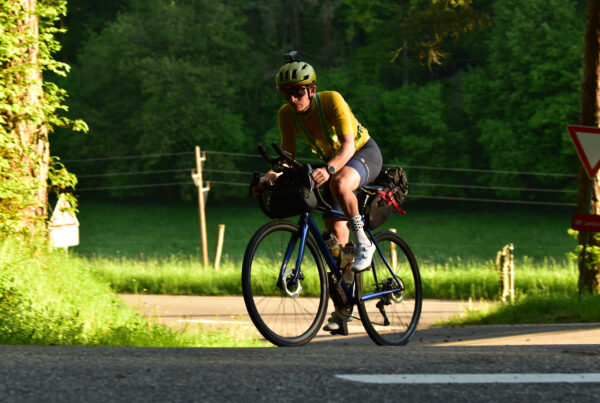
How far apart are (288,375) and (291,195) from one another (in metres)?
1.83

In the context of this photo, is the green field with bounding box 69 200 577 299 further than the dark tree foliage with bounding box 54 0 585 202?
Yes

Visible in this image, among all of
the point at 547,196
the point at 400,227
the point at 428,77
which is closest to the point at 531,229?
the point at 547,196

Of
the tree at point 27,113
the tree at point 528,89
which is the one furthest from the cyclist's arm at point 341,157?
the tree at point 528,89

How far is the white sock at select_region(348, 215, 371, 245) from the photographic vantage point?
18.7 ft

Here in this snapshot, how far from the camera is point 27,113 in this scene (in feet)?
34.1

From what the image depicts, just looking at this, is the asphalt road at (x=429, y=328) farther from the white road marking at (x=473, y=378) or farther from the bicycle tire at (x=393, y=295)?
the white road marking at (x=473, y=378)

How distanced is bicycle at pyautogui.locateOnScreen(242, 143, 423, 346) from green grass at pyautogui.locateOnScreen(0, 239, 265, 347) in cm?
261

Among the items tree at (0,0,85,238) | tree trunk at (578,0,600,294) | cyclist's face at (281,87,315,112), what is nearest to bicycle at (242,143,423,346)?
cyclist's face at (281,87,315,112)

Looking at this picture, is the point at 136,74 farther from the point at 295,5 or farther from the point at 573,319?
the point at 573,319

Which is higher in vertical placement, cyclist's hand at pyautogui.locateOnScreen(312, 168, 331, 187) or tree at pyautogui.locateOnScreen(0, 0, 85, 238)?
tree at pyautogui.locateOnScreen(0, 0, 85, 238)

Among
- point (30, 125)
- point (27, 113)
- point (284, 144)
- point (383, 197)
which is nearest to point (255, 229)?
point (30, 125)

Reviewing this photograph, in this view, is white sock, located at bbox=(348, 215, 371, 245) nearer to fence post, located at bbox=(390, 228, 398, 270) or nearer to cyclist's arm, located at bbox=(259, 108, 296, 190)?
cyclist's arm, located at bbox=(259, 108, 296, 190)

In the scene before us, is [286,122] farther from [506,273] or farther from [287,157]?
[506,273]

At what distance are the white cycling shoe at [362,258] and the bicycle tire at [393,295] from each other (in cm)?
36
